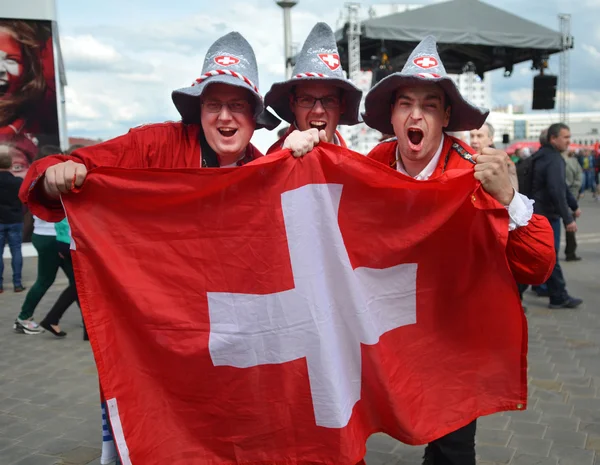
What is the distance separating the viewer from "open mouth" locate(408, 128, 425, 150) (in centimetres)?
264

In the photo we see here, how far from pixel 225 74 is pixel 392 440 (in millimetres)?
2436

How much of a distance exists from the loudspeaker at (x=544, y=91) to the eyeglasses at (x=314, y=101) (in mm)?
17099

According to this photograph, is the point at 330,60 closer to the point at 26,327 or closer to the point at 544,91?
the point at 26,327

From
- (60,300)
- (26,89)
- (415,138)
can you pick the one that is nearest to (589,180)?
(26,89)

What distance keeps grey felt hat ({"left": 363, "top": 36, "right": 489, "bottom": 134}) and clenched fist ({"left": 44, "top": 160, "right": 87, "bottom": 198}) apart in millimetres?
1276

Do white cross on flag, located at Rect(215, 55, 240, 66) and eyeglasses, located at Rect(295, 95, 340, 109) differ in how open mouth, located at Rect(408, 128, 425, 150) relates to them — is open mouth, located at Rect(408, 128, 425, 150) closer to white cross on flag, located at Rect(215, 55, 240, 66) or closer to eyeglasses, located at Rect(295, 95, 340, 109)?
eyeglasses, located at Rect(295, 95, 340, 109)

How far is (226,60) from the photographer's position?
273cm

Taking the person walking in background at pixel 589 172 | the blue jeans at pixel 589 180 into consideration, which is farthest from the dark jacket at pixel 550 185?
the blue jeans at pixel 589 180

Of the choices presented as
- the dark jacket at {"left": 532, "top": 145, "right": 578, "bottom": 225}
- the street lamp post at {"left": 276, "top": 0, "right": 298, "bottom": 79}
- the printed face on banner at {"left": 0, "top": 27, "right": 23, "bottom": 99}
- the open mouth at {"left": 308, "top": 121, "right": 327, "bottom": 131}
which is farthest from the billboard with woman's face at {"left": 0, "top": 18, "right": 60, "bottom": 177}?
the open mouth at {"left": 308, "top": 121, "right": 327, "bottom": 131}

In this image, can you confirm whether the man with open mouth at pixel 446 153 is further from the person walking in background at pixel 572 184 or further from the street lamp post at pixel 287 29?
the street lamp post at pixel 287 29

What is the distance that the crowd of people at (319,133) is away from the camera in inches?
94.5

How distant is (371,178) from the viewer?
254cm

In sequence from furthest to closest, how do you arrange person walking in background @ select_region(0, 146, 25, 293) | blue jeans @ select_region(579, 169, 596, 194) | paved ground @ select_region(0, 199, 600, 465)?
blue jeans @ select_region(579, 169, 596, 194)
person walking in background @ select_region(0, 146, 25, 293)
paved ground @ select_region(0, 199, 600, 465)

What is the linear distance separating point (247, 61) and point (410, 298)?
1.27 meters
